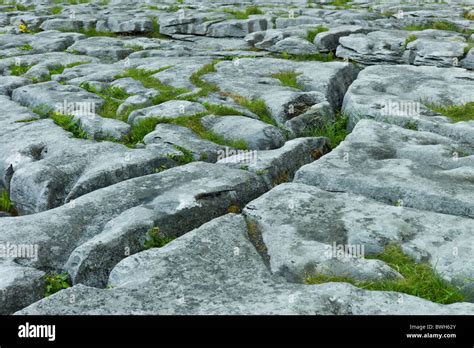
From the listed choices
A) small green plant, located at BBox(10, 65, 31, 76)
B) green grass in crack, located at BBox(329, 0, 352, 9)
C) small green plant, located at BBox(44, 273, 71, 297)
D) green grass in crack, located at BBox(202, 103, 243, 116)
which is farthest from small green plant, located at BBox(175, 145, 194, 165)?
green grass in crack, located at BBox(329, 0, 352, 9)

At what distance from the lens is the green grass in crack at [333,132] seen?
634 inches

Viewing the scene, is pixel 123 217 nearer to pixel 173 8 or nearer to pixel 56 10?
pixel 173 8

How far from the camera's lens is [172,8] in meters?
41.0

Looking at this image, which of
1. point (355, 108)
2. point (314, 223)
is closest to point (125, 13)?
point (355, 108)

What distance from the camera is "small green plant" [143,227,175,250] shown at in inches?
394

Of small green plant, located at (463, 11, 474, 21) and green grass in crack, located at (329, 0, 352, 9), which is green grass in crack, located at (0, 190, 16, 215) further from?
green grass in crack, located at (329, 0, 352, 9)

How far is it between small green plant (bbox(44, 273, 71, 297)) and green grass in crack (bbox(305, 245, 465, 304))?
13.8 ft

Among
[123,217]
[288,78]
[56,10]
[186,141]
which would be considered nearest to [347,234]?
[123,217]

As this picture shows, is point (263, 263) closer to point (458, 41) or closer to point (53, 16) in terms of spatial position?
point (458, 41)

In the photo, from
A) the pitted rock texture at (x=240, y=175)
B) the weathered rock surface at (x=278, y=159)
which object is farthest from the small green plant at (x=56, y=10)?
the weathered rock surface at (x=278, y=159)

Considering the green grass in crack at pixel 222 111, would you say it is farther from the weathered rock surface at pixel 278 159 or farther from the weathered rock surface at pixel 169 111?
the weathered rock surface at pixel 278 159

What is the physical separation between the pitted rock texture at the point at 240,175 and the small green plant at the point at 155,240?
0.04 metres
